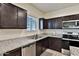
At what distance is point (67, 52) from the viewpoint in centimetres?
296

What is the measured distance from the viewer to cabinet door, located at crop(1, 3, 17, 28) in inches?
57.9

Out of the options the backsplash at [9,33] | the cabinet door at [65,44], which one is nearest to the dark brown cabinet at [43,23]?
the cabinet door at [65,44]

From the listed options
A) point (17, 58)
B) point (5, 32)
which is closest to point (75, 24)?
point (5, 32)

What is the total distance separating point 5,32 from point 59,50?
2.54 metres

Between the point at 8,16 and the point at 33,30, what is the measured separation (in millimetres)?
1984

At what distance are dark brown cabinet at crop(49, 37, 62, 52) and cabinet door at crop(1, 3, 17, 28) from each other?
2.23 metres

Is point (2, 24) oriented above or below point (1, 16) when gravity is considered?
below

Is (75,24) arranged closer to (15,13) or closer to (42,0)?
(15,13)

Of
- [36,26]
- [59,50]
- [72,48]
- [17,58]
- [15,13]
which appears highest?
[15,13]

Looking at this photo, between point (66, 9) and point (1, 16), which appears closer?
point (1, 16)

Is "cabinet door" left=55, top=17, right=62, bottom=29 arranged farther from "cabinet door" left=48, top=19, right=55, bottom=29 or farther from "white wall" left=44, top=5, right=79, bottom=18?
"white wall" left=44, top=5, right=79, bottom=18

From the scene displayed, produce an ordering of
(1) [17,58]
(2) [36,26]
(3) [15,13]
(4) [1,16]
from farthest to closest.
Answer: (2) [36,26] < (3) [15,13] < (4) [1,16] < (1) [17,58]

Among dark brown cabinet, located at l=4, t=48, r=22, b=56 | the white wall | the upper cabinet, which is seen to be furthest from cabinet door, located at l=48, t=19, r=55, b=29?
dark brown cabinet, located at l=4, t=48, r=22, b=56

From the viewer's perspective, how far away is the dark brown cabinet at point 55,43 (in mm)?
3371
